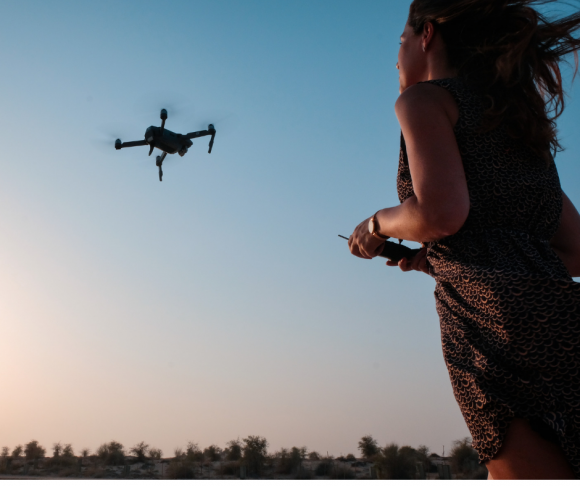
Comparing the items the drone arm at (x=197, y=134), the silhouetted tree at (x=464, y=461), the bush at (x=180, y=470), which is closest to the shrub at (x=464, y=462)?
the silhouetted tree at (x=464, y=461)

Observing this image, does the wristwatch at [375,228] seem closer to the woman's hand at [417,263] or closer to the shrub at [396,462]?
the woman's hand at [417,263]

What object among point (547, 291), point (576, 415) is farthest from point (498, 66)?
point (576, 415)

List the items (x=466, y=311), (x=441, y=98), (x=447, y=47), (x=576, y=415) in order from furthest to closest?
(x=447, y=47), (x=441, y=98), (x=466, y=311), (x=576, y=415)

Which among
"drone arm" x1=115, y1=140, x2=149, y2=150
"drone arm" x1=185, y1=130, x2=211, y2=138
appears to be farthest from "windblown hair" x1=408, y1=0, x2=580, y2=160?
"drone arm" x1=115, y1=140, x2=149, y2=150

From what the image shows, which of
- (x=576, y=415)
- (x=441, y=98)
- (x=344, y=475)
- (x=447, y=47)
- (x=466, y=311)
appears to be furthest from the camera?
(x=344, y=475)

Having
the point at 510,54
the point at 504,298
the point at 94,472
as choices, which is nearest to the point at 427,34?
the point at 510,54

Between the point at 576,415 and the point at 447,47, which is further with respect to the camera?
the point at 447,47

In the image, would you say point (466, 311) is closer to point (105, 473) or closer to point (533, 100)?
point (533, 100)
